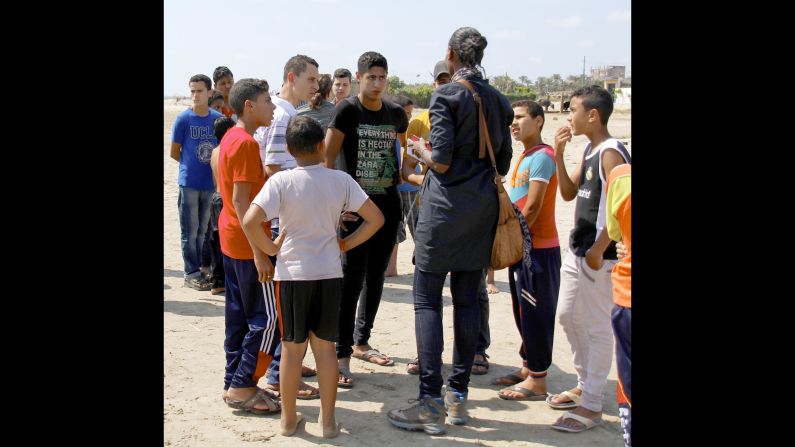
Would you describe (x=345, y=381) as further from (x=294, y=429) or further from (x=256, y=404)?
(x=294, y=429)

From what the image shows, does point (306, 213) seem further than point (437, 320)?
No

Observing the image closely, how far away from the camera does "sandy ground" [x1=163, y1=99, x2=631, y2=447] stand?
4.64 metres

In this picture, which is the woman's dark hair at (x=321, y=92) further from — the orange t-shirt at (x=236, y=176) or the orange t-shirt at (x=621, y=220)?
the orange t-shirt at (x=621, y=220)

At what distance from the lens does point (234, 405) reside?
5016 mm

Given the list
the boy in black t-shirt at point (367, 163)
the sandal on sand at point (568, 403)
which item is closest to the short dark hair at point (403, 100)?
the boy in black t-shirt at point (367, 163)

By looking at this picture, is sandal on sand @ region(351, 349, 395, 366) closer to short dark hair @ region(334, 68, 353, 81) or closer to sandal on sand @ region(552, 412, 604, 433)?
sandal on sand @ region(552, 412, 604, 433)

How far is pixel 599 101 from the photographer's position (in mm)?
4582

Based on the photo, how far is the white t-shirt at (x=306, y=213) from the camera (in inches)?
173

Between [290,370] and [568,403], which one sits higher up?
[290,370]

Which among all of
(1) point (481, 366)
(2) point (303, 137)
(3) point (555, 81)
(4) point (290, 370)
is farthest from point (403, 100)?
(3) point (555, 81)

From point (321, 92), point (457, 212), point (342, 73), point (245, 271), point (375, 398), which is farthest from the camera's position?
point (342, 73)

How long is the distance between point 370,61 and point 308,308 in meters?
1.89
